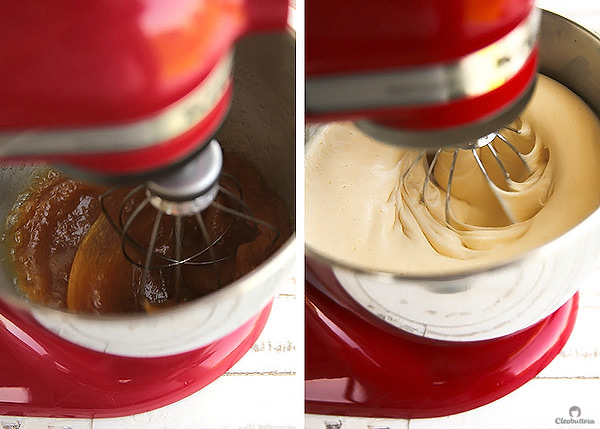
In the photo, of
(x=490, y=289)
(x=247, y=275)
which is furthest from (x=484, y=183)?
(x=247, y=275)

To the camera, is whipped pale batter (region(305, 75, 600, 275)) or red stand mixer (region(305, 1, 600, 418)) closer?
red stand mixer (region(305, 1, 600, 418))

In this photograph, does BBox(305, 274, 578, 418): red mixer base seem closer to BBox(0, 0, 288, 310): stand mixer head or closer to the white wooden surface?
the white wooden surface

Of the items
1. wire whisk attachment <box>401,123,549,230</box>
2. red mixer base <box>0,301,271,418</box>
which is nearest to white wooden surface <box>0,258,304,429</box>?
red mixer base <box>0,301,271,418</box>

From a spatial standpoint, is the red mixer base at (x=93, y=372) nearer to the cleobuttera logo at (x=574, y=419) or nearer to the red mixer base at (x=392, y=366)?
the red mixer base at (x=392, y=366)

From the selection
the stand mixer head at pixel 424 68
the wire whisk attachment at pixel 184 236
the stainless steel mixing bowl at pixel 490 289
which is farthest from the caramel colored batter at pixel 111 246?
the stand mixer head at pixel 424 68

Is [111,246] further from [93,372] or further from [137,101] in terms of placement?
[137,101]

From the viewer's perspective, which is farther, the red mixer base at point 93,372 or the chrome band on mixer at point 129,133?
the red mixer base at point 93,372
